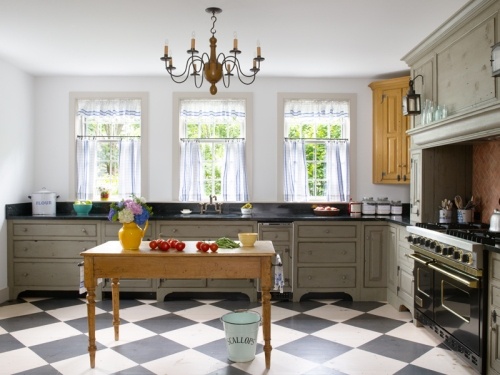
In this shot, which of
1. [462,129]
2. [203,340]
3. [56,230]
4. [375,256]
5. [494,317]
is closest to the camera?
[494,317]

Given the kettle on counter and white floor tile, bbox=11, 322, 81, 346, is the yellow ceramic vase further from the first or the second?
the kettle on counter

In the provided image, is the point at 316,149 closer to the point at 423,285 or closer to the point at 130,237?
the point at 423,285

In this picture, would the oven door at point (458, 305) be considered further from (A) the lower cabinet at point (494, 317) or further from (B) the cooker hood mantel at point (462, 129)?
(B) the cooker hood mantel at point (462, 129)

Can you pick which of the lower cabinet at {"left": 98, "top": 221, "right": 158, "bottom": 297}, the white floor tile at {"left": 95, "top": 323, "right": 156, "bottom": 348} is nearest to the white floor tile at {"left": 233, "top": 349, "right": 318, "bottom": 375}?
the white floor tile at {"left": 95, "top": 323, "right": 156, "bottom": 348}

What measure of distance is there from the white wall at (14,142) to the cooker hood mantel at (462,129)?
4721 millimetres

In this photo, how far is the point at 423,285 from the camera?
14.8ft

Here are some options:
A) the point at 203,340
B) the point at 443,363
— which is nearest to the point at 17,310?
the point at 203,340

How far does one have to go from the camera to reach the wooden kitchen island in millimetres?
3670

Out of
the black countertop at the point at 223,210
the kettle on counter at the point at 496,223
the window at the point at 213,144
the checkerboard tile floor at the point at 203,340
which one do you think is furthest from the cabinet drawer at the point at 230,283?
the kettle on counter at the point at 496,223

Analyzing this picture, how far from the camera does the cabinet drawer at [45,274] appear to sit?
5.95 meters

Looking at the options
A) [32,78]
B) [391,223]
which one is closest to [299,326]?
[391,223]

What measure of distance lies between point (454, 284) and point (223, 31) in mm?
3050

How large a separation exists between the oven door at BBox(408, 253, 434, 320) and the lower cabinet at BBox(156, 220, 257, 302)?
1950 mm

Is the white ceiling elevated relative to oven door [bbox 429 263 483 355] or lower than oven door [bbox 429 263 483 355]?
elevated
